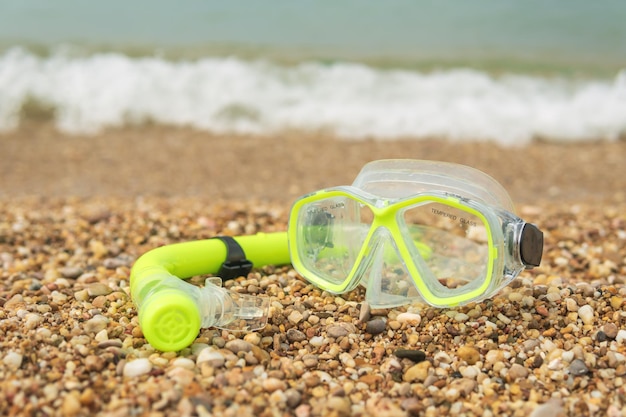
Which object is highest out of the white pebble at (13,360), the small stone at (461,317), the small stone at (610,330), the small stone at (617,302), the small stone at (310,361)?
the small stone at (617,302)

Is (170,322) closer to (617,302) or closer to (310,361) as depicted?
(310,361)

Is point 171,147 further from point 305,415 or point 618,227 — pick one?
point 305,415

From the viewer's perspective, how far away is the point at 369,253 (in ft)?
10.6

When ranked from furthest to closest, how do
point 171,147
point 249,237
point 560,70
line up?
point 560,70 → point 171,147 → point 249,237

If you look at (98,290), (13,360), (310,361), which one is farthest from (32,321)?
(310,361)

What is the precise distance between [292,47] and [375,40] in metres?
1.67

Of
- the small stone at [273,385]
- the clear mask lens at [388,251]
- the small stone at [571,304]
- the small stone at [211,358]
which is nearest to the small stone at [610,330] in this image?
the small stone at [571,304]

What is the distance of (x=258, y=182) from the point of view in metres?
7.82

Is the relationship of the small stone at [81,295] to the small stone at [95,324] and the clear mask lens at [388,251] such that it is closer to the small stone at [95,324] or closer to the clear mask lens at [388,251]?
the small stone at [95,324]

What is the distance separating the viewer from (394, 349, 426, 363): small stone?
8.85ft

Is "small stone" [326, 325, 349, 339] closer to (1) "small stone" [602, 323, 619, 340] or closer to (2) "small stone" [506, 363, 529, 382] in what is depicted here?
(2) "small stone" [506, 363, 529, 382]

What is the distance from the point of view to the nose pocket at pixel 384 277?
3.19 meters

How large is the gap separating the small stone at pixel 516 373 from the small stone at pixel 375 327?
1.95ft

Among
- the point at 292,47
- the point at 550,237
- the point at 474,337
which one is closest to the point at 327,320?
the point at 474,337
